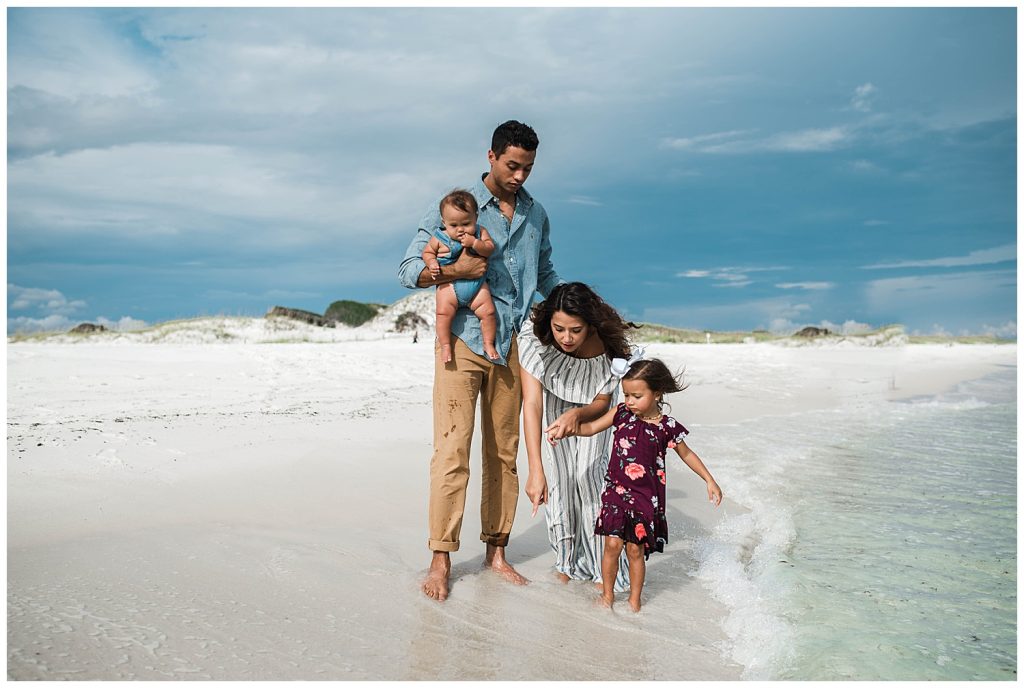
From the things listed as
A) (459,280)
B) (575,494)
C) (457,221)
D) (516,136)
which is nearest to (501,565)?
(575,494)

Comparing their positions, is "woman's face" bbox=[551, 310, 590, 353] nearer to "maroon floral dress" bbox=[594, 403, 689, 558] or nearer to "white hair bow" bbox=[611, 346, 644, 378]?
"white hair bow" bbox=[611, 346, 644, 378]

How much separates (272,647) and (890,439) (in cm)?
819

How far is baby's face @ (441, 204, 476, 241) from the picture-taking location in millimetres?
3699

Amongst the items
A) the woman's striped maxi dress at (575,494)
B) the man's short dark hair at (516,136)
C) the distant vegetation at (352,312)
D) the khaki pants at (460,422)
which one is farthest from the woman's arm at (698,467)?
the distant vegetation at (352,312)

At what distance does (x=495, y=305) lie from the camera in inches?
156

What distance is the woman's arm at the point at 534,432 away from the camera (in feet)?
12.5

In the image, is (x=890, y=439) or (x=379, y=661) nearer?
(x=379, y=661)

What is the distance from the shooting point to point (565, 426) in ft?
12.4

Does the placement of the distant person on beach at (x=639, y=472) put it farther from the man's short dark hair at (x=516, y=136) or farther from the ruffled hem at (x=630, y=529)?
the man's short dark hair at (x=516, y=136)

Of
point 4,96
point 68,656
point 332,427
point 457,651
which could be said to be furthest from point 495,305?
point 332,427

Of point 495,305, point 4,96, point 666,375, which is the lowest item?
point 666,375

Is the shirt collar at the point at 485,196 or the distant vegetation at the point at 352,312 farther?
the distant vegetation at the point at 352,312

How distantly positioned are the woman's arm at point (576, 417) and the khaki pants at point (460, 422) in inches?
12.7

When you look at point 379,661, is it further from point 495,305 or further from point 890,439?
point 890,439
